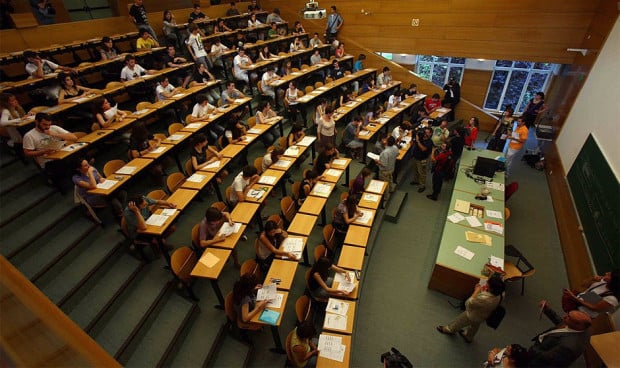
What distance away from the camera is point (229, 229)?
480cm

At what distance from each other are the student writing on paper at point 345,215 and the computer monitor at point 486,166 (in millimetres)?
3617

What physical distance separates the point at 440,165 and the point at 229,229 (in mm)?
5426

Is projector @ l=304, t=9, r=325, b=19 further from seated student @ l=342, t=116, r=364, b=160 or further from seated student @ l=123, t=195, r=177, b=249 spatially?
seated student @ l=123, t=195, r=177, b=249

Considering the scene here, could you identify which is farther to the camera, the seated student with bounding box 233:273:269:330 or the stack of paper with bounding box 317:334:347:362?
the seated student with bounding box 233:273:269:330

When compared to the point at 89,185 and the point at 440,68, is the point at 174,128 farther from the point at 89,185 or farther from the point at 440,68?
the point at 440,68

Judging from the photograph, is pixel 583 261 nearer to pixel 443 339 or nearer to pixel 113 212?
pixel 443 339

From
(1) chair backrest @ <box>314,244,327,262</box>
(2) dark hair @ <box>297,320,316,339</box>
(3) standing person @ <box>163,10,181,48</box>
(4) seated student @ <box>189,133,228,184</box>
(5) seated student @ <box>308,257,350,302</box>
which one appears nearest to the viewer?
(2) dark hair @ <box>297,320,316,339</box>

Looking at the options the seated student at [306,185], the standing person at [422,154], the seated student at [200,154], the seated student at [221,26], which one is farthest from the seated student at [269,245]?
the seated student at [221,26]

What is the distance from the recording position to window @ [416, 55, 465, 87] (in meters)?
13.4

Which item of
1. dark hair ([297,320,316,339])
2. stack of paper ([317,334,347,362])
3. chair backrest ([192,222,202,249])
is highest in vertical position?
chair backrest ([192,222,202,249])

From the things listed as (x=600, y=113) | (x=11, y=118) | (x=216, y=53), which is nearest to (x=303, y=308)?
(x=11, y=118)

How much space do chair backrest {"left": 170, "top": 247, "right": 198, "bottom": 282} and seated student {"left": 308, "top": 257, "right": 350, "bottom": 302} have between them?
6.29ft

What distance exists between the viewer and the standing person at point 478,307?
146 inches

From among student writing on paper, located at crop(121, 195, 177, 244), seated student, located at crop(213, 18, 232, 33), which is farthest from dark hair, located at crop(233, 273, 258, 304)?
seated student, located at crop(213, 18, 232, 33)
